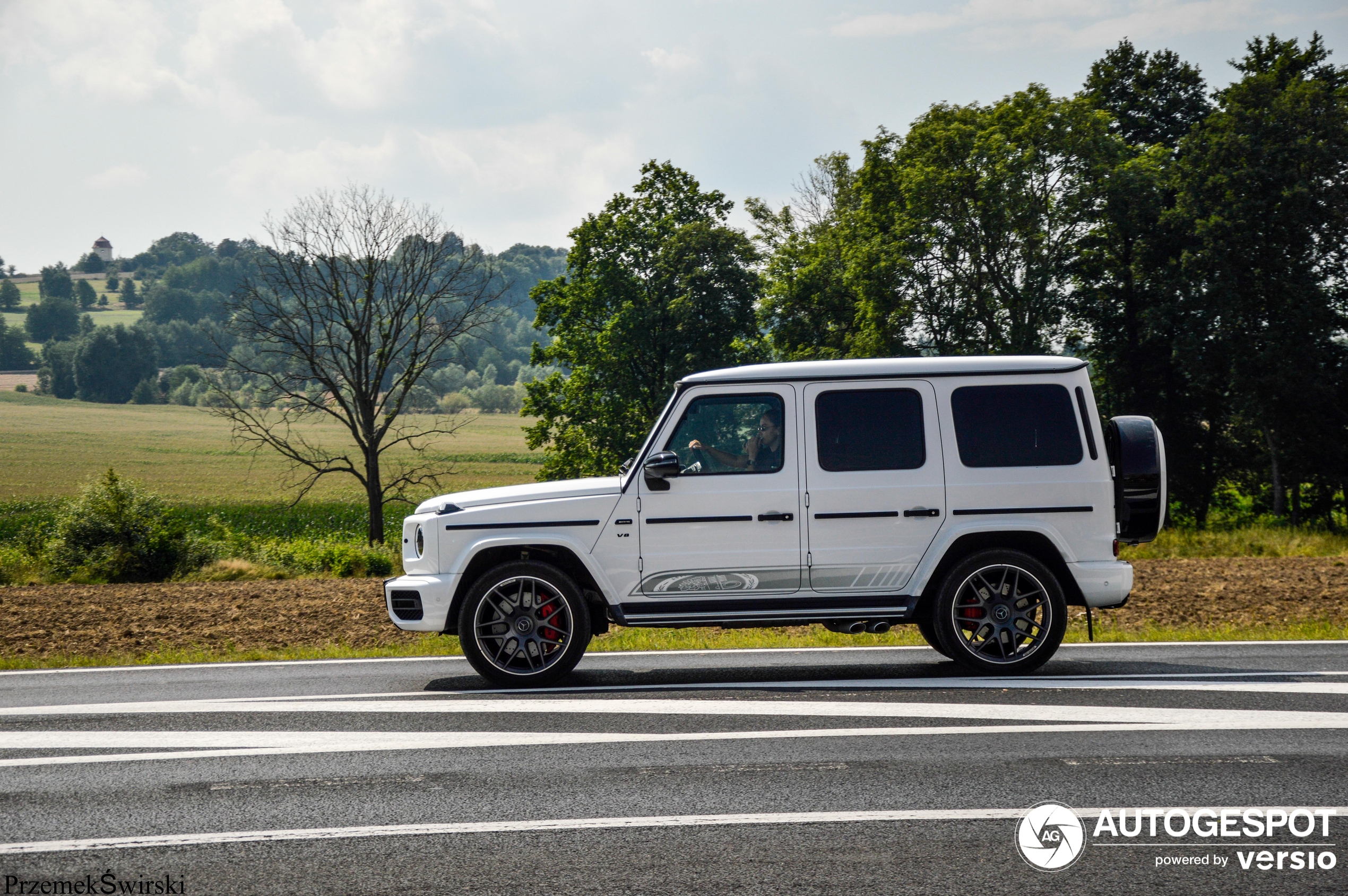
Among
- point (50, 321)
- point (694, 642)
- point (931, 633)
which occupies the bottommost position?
point (694, 642)

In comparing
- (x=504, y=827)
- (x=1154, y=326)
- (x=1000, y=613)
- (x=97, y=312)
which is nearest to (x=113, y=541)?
(x=1000, y=613)

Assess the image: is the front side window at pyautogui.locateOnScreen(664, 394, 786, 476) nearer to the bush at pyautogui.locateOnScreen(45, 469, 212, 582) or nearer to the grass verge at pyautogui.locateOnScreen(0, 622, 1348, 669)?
the grass verge at pyautogui.locateOnScreen(0, 622, 1348, 669)

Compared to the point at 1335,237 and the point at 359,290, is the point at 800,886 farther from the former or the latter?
the point at 359,290

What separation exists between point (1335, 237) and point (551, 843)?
38930 millimetres

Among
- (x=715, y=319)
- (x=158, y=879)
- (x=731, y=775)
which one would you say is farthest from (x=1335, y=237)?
(x=158, y=879)

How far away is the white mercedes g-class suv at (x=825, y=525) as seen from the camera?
7.77 metres

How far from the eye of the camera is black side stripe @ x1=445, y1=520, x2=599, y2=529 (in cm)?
780

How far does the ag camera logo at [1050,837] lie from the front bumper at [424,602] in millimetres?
4320

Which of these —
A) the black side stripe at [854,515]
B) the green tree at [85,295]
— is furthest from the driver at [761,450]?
the green tree at [85,295]

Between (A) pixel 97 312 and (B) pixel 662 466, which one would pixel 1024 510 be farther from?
(A) pixel 97 312

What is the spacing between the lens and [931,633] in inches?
334

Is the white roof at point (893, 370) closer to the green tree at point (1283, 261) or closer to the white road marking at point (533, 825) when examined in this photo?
the white road marking at point (533, 825)

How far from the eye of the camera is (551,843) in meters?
4.54

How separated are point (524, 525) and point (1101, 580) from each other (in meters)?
4.14
